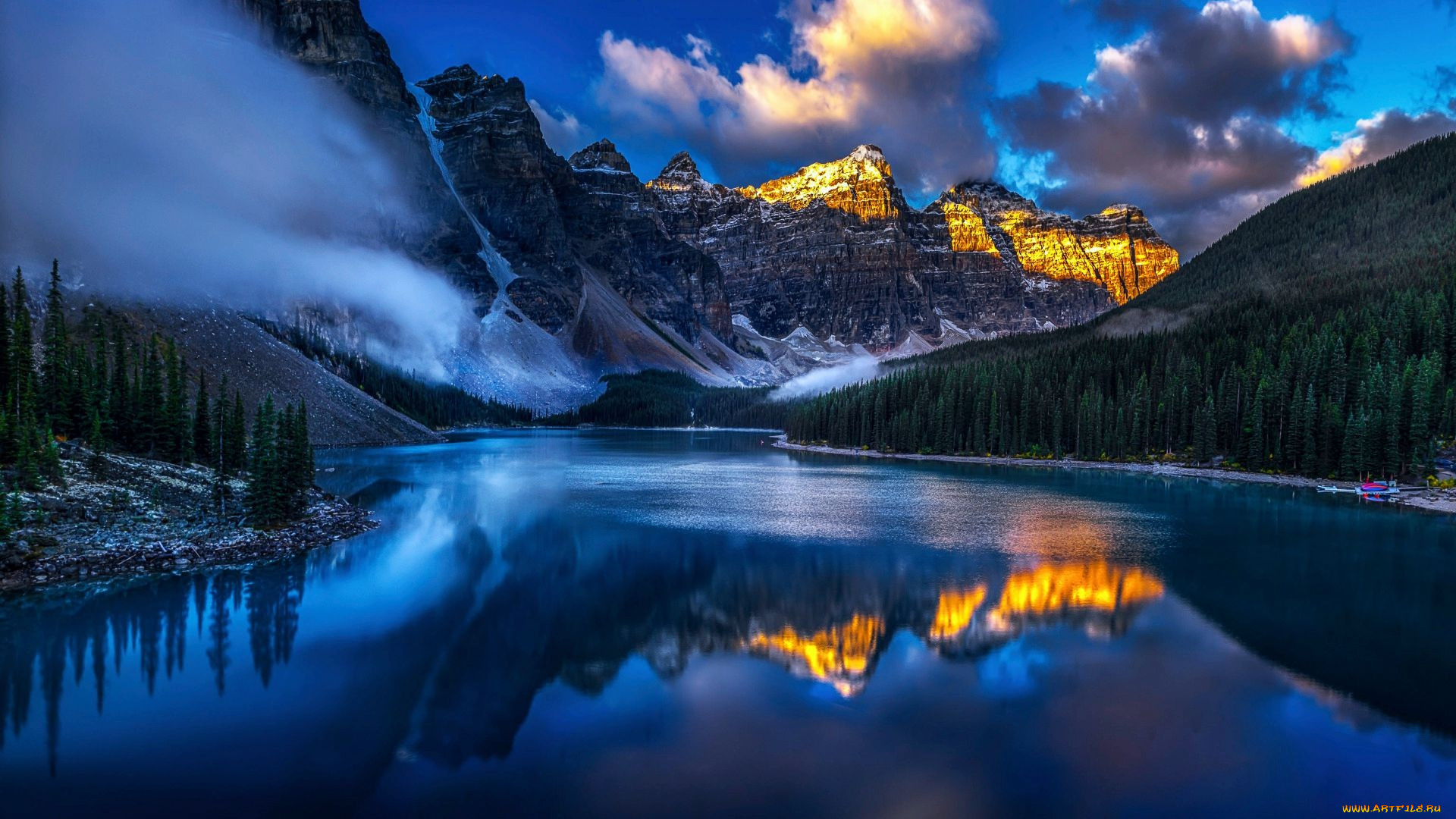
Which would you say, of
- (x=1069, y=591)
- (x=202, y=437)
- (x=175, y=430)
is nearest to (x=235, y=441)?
(x=202, y=437)

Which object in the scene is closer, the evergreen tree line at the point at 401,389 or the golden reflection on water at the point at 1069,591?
the golden reflection on water at the point at 1069,591

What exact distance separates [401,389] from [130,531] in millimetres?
129148

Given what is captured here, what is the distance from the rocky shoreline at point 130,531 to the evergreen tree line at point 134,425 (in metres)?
1.16

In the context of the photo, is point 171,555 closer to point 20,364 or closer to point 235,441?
point 235,441

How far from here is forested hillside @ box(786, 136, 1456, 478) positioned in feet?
193

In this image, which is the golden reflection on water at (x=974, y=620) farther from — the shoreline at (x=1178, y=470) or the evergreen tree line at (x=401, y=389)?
the evergreen tree line at (x=401, y=389)

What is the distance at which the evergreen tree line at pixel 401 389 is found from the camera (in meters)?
132

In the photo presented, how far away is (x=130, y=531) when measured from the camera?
88.5 feet

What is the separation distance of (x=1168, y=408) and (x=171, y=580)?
82897mm

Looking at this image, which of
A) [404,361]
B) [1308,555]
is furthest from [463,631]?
[404,361]

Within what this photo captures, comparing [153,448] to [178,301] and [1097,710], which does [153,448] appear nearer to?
[1097,710]

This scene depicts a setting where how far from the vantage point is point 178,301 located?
88.2 m

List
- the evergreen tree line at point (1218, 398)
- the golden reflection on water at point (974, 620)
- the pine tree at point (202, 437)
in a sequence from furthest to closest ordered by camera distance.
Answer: the evergreen tree line at point (1218, 398) → the pine tree at point (202, 437) → the golden reflection on water at point (974, 620)

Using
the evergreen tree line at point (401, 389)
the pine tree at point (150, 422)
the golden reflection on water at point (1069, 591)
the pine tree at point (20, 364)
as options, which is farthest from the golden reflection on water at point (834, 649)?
the evergreen tree line at point (401, 389)
